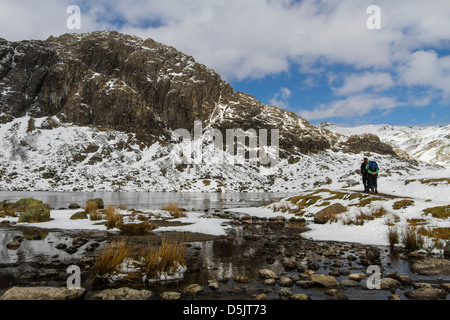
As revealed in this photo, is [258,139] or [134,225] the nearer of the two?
[134,225]

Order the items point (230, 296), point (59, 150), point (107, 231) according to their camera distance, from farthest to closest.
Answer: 1. point (59, 150)
2. point (107, 231)
3. point (230, 296)

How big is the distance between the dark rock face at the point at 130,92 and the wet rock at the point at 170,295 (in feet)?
387

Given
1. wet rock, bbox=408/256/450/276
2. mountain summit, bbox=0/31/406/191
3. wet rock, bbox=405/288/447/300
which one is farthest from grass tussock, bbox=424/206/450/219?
mountain summit, bbox=0/31/406/191

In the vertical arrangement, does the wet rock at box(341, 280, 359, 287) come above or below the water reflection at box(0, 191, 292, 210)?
below

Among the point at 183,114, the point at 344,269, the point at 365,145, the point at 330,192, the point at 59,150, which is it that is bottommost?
the point at 344,269

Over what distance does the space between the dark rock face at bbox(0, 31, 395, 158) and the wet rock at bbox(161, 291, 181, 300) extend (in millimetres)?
117938

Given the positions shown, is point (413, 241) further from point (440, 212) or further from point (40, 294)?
point (40, 294)

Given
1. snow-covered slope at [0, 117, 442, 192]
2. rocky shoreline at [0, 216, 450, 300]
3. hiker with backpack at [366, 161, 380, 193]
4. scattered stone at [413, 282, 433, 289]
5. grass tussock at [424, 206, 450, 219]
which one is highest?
snow-covered slope at [0, 117, 442, 192]

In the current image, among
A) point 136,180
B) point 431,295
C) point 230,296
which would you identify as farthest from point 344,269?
point 136,180

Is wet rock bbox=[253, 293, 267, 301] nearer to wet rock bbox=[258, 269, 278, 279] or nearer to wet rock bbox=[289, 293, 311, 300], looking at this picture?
wet rock bbox=[289, 293, 311, 300]

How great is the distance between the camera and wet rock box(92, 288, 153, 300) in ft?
20.7

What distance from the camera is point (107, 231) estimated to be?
644 inches

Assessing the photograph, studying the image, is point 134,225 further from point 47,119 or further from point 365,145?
point 365,145

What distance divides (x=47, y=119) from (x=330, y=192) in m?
122
